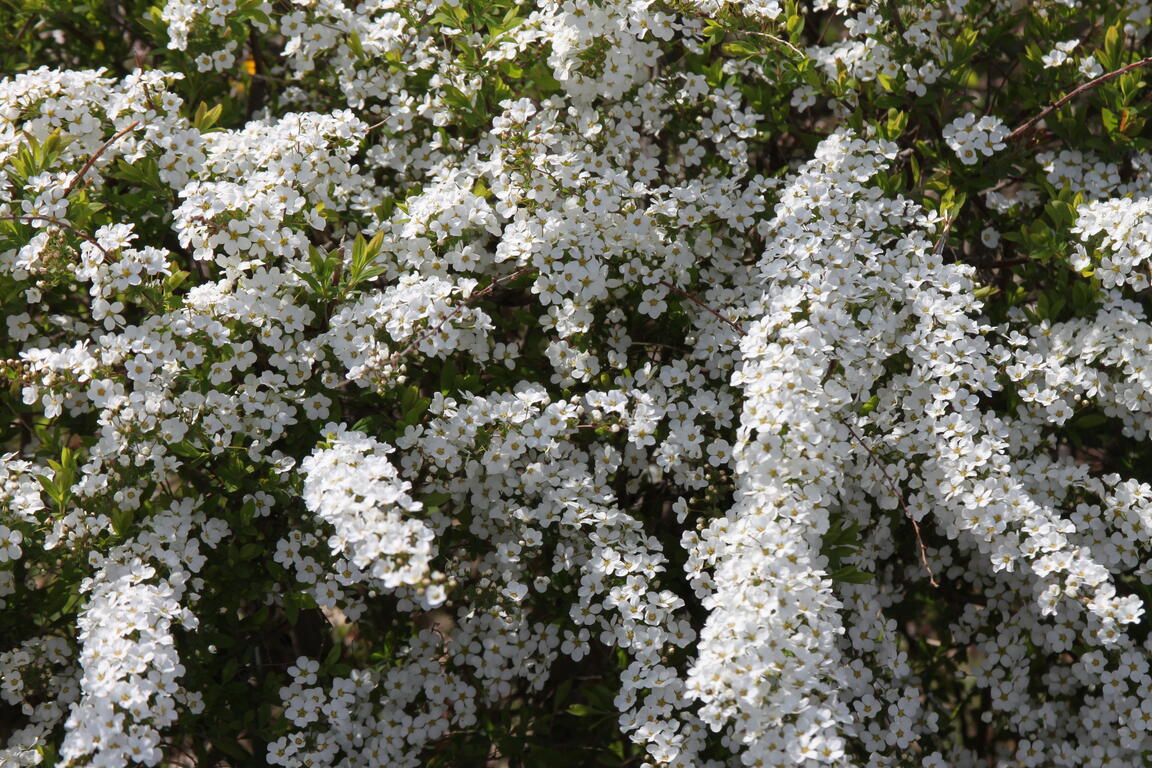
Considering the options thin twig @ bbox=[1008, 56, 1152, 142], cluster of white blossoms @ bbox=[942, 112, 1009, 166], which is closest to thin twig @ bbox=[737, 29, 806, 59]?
cluster of white blossoms @ bbox=[942, 112, 1009, 166]

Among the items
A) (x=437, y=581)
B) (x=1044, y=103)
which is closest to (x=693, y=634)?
(x=437, y=581)

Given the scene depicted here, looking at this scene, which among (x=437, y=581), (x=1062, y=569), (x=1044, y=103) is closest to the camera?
(x=437, y=581)

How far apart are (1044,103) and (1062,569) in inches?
73.5

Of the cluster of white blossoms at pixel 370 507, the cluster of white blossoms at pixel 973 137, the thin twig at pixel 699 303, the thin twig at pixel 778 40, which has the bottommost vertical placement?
the cluster of white blossoms at pixel 370 507

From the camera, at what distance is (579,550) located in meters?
3.62

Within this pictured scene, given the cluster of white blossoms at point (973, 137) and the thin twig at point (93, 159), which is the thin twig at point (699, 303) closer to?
the cluster of white blossoms at point (973, 137)

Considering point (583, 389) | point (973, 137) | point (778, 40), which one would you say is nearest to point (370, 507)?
point (583, 389)

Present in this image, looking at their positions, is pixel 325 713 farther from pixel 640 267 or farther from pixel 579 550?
pixel 640 267

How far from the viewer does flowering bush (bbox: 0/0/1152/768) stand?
3285mm

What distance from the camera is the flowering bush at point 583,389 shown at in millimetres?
3285

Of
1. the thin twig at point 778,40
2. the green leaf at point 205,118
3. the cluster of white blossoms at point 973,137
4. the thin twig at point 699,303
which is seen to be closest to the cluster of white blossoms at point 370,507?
the thin twig at point 699,303

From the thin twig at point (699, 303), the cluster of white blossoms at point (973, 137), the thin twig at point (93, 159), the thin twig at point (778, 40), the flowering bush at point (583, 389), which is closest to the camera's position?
the flowering bush at point (583, 389)

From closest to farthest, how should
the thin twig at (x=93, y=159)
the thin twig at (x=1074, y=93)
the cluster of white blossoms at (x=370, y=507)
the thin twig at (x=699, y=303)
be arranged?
the cluster of white blossoms at (x=370, y=507) < the thin twig at (x=93, y=159) < the thin twig at (x=699, y=303) < the thin twig at (x=1074, y=93)

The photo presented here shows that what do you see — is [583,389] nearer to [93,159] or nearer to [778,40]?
[778,40]
